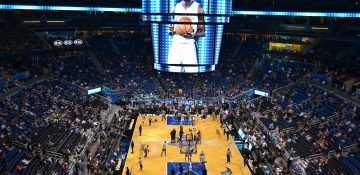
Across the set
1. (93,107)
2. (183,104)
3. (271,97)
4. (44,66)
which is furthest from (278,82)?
(44,66)

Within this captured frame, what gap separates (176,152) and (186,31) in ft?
56.4

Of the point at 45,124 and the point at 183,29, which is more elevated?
the point at 183,29

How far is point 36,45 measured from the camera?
4344 centimetres

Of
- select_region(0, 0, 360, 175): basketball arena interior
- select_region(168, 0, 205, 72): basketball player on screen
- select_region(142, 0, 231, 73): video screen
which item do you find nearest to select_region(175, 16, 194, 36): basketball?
select_region(142, 0, 231, 73): video screen

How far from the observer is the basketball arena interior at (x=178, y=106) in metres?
26.8

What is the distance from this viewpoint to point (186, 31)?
42750 millimetres

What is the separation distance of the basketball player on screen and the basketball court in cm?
944

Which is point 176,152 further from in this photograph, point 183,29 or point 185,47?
point 183,29

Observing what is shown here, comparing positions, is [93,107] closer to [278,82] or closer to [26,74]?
[26,74]

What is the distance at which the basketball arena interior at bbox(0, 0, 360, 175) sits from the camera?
26.8 metres

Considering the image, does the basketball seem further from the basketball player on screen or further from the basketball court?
the basketball court

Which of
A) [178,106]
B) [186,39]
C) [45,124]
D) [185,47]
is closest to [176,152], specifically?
[45,124]

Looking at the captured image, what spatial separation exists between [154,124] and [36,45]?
683 inches

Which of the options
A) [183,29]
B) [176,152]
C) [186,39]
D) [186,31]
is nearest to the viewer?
[176,152]
